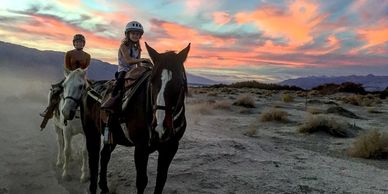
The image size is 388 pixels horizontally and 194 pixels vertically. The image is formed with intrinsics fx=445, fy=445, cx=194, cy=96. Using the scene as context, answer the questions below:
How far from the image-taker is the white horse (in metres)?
7.95

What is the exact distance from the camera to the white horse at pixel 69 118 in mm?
7952

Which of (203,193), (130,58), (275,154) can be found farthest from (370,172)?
(130,58)

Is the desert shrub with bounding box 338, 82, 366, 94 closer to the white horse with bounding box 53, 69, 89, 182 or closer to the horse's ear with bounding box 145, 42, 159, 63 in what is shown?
the white horse with bounding box 53, 69, 89, 182

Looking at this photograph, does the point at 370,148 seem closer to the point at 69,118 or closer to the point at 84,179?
the point at 84,179

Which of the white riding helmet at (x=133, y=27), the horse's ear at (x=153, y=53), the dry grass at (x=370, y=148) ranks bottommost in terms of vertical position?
the dry grass at (x=370, y=148)

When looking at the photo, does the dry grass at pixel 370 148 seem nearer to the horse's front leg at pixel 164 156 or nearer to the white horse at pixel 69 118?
the white horse at pixel 69 118

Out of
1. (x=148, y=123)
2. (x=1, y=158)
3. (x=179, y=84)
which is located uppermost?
(x=179, y=84)

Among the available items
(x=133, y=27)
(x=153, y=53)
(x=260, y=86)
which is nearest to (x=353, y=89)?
(x=260, y=86)

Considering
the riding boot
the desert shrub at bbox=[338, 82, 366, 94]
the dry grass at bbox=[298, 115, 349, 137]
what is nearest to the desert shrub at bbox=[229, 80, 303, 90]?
the desert shrub at bbox=[338, 82, 366, 94]

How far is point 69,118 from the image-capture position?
312 inches

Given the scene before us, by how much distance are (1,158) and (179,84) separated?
22.8 ft

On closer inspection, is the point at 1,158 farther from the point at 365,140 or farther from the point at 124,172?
the point at 365,140

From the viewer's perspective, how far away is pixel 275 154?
11977 millimetres

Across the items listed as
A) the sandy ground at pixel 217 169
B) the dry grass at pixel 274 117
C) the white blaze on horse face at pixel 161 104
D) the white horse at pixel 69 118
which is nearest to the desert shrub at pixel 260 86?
the dry grass at pixel 274 117
